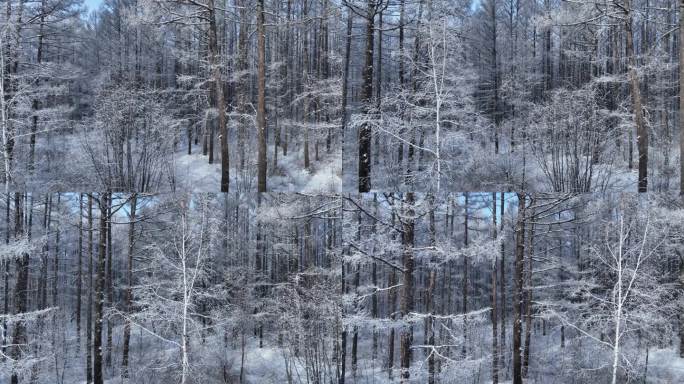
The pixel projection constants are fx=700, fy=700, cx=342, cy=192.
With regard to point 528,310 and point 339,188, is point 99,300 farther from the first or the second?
point 528,310

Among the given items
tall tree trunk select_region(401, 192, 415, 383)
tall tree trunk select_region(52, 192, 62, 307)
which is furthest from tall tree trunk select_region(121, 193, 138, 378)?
tall tree trunk select_region(401, 192, 415, 383)

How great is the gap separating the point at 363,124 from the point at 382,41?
82 centimetres

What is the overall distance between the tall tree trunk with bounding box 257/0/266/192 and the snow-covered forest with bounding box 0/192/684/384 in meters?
0.37

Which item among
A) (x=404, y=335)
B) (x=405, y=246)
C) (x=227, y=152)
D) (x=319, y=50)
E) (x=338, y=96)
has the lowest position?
(x=404, y=335)

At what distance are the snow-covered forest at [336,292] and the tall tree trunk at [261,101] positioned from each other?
37 centimetres

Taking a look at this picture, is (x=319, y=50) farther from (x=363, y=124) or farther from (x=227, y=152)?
(x=227, y=152)

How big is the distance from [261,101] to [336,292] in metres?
2.02

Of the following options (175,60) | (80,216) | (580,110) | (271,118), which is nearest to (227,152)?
(271,118)

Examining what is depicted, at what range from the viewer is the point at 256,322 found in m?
6.96

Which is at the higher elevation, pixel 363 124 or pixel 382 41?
pixel 382 41

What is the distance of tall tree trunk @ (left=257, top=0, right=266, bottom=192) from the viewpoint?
6.69 meters

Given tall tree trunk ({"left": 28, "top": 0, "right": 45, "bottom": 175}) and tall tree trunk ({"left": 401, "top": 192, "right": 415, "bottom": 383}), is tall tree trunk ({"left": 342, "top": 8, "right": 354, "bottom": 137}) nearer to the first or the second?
tall tree trunk ({"left": 401, "top": 192, "right": 415, "bottom": 383})

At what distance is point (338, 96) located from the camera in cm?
684

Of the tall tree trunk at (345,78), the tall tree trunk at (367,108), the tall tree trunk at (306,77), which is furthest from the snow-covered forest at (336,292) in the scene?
the tall tree trunk at (345,78)
